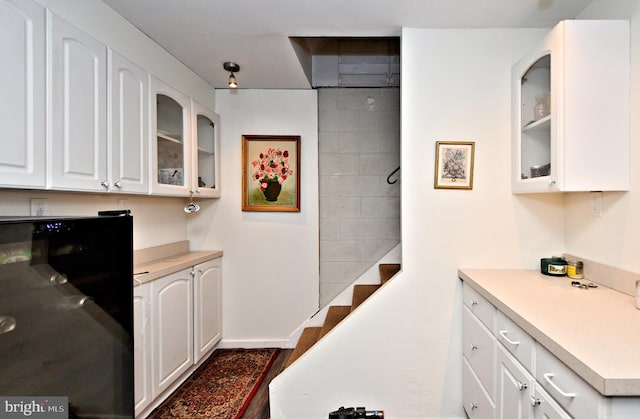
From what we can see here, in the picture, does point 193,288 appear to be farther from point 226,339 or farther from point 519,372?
point 519,372

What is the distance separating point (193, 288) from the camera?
2.36 m

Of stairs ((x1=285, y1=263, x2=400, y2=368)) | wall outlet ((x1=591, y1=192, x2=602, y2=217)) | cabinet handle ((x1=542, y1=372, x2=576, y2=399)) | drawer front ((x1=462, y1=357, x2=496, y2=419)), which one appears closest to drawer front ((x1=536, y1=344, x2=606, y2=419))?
cabinet handle ((x1=542, y1=372, x2=576, y2=399))

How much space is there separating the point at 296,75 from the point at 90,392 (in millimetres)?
2388

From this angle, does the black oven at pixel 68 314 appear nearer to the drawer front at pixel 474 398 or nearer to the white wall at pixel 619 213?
the drawer front at pixel 474 398

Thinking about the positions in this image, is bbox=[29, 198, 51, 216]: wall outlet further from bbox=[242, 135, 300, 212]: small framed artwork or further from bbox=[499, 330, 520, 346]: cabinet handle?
bbox=[499, 330, 520, 346]: cabinet handle

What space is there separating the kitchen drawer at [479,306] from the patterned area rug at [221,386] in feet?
5.24

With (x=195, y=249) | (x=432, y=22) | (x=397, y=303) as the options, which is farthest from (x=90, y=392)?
(x=432, y=22)

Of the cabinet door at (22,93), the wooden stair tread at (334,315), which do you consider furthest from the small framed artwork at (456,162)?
the cabinet door at (22,93)

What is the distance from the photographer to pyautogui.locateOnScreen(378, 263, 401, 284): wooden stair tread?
2504 millimetres

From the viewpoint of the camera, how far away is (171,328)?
81.7 inches

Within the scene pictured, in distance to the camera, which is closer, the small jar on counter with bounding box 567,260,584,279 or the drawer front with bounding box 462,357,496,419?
the drawer front with bounding box 462,357,496,419

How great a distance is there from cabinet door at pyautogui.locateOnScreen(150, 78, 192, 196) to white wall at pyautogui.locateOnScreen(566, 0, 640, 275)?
2443 mm

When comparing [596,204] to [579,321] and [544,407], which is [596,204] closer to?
[579,321]

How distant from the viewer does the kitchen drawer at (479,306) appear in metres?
1.41
